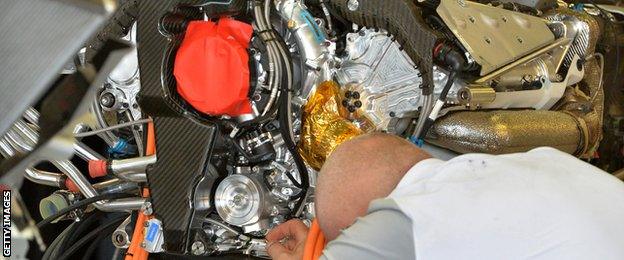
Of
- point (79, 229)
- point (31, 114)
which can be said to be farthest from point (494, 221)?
point (79, 229)

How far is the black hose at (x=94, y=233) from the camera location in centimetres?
253

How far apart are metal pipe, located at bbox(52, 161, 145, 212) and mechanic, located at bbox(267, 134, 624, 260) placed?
128cm

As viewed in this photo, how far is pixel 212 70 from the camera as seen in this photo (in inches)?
82.7

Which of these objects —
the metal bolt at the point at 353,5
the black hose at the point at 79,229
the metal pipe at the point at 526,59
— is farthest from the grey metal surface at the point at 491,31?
the black hose at the point at 79,229

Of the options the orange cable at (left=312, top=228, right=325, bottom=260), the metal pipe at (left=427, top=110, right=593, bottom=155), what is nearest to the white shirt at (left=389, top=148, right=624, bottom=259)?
the orange cable at (left=312, top=228, right=325, bottom=260)

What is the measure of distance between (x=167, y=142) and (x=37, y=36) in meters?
1.34

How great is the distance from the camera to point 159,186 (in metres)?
2.30

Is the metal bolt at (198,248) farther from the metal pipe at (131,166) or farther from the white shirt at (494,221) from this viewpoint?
the white shirt at (494,221)

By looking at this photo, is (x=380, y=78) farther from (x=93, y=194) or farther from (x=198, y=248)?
(x=93, y=194)

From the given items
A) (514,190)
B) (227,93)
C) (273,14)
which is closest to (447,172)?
(514,190)

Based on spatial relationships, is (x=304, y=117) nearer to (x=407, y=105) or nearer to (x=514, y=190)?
(x=407, y=105)

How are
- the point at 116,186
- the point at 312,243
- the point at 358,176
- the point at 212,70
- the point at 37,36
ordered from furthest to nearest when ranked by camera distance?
the point at 116,186
the point at 212,70
the point at 312,243
the point at 358,176
the point at 37,36

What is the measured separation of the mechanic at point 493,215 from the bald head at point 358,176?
0.22 ft

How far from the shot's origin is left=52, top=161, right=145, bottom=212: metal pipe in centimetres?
237
